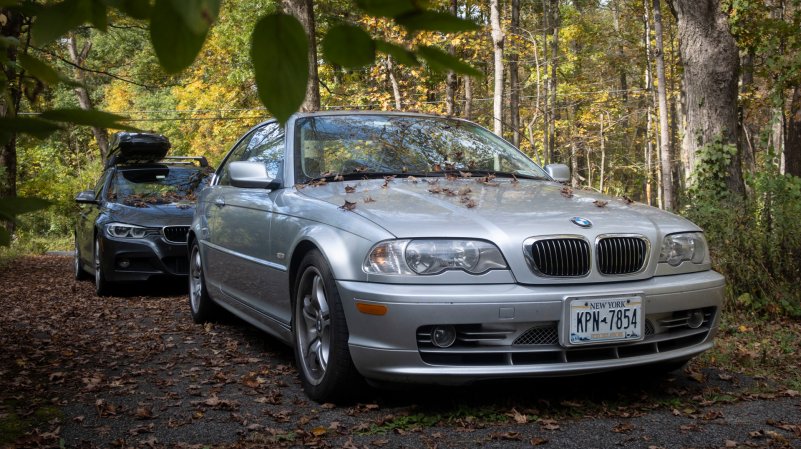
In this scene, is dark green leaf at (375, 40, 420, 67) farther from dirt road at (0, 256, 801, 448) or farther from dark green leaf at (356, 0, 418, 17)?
dirt road at (0, 256, 801, 448)

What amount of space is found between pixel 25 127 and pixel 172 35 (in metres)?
0.32

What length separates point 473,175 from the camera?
17.2 feet

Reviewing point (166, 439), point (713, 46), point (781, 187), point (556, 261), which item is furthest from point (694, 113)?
point (166, 439)

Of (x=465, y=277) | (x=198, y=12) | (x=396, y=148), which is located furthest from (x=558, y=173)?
(x=198, y=12)

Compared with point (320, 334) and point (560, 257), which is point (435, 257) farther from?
point (320, 334)

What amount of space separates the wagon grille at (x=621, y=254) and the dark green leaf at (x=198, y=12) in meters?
3.34

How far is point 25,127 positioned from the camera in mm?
1062

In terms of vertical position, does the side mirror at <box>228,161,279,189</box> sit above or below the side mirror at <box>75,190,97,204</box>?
above

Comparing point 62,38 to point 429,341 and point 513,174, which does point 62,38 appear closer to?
point 429,341

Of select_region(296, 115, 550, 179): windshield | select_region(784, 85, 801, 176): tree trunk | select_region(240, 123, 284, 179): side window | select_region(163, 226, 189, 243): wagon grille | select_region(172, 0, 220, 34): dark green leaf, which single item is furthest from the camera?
select_region(784, 85, 801, 176): tree trunk

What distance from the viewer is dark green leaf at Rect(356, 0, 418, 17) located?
92 centimetres

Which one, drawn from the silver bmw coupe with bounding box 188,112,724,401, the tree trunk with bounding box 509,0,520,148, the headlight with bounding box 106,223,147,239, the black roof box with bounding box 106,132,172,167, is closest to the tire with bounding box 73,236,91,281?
the black roof box with bounding box 106,132,172,167

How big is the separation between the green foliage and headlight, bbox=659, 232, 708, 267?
269 centimetres

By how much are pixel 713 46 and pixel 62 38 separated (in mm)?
8978
